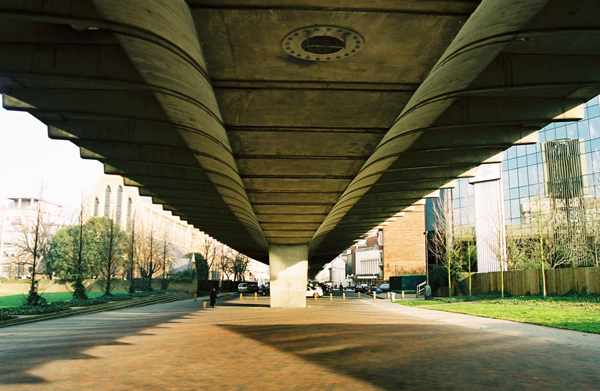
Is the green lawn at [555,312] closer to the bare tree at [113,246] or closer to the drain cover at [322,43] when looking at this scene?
the drain cover at [322,43]

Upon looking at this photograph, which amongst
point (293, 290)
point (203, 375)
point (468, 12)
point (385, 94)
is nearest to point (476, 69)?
point (385, 94)

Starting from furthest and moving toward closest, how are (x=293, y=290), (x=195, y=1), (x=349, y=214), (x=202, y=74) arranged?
1. (x=293, y=290)
2. (x=349, y=214)
3. (x=202, y=74)
4. (x=195, y=1)

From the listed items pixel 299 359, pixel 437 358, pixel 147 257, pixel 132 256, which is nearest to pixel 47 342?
pixel 299 359

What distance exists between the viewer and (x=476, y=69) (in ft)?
30.5

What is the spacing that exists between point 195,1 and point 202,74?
224 cm

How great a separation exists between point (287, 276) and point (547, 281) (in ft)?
57.5

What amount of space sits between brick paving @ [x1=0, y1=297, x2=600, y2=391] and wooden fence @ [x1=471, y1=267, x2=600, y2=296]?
13.5 metres

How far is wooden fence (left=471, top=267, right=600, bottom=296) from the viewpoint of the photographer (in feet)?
93.5

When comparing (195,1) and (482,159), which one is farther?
(482,159)

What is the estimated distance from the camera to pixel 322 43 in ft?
26.5

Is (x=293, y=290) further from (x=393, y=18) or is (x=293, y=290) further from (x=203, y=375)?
(x=393, y=18)

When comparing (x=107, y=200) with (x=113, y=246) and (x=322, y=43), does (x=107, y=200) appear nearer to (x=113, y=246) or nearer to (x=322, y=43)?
(x=113, y=246)

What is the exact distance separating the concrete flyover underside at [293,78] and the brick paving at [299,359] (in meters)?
5.47

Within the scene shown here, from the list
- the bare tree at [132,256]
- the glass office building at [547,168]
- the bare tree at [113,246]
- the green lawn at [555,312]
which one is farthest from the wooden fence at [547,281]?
the bare tree at [113,246]
